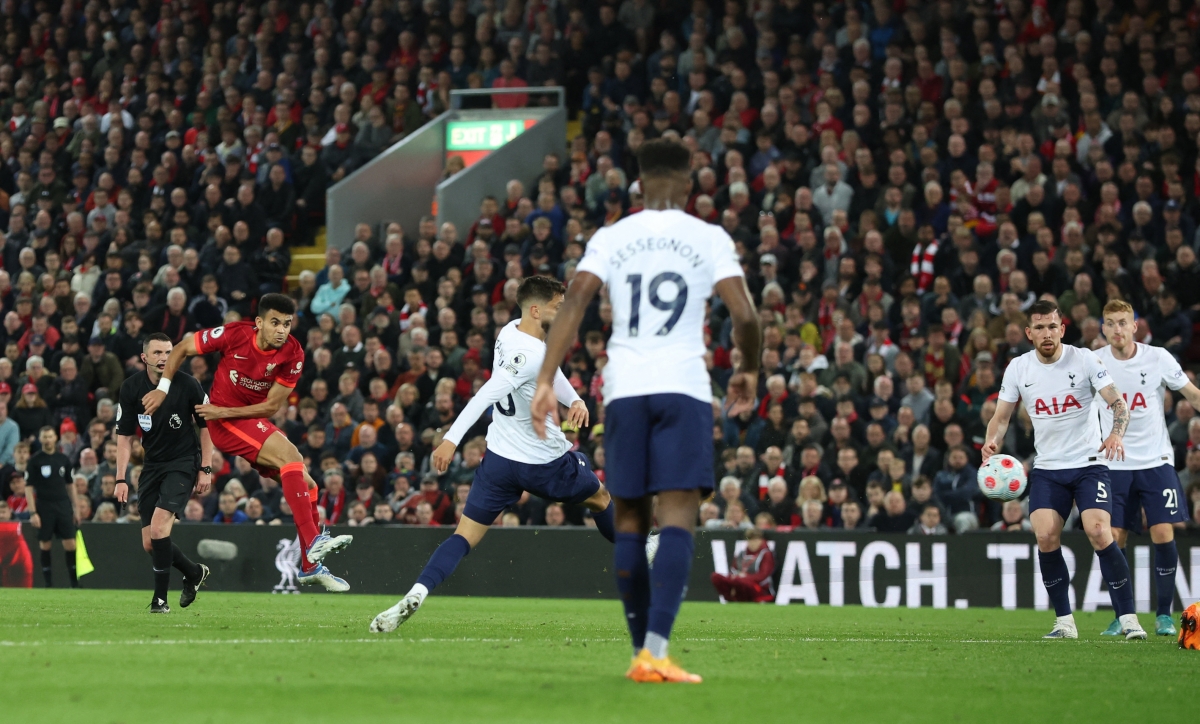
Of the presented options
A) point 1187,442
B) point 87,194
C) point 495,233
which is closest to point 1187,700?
point 1187,442

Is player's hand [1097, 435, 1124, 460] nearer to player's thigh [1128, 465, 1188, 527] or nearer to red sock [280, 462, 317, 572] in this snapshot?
player's thigh [1128, 465, 1188, 527]

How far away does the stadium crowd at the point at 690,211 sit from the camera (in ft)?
58.1

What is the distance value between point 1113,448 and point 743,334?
448cm

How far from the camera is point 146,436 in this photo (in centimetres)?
1216

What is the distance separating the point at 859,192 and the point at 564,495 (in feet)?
36.8

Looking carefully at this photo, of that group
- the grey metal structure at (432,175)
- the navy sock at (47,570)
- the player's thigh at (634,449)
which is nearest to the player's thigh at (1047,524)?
the player's thigh at (634,449)

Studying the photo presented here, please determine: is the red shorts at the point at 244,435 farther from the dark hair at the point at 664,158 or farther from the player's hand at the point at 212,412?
the dark hair at the point at 664,158

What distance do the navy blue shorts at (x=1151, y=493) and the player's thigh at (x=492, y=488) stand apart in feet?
14.3

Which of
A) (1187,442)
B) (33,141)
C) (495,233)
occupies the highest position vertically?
(33,141)

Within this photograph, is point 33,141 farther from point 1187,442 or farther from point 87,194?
point 1187,442

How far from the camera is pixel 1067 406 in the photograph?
1040 cm

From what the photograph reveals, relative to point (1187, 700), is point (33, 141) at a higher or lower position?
higher

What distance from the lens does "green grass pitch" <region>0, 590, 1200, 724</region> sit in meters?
5.39

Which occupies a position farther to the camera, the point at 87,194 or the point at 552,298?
the point at 87,194
